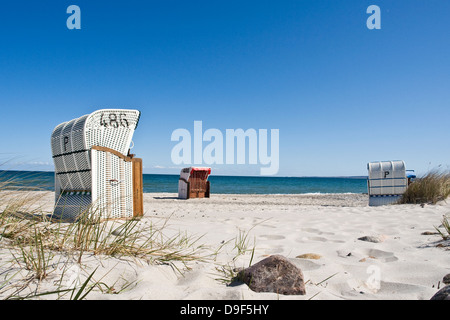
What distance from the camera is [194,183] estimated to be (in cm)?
1420

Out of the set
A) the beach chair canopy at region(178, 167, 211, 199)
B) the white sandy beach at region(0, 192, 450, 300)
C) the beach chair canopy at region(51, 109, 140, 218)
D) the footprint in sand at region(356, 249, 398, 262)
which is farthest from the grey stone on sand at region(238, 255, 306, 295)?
the beach chair canopy at region(178, 167, 211, 199)

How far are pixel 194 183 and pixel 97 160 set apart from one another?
940 centimetres

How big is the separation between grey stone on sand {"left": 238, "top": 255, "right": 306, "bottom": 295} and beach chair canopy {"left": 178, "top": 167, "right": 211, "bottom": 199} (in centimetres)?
1174

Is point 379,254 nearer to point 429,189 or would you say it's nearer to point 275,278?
point 275,278

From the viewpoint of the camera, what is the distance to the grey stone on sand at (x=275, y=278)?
1.91 m

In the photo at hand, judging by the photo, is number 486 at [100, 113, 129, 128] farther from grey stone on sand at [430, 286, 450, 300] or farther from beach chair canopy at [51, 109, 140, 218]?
grey stone on sand at [430, 286, 450, 300]

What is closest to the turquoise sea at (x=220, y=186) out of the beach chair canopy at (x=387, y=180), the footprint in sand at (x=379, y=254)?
the footprint in sand at (x=379, y=254)

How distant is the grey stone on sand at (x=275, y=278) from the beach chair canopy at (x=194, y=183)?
462 inches

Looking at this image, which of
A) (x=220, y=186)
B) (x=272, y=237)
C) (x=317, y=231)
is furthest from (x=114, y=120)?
(x=220, y=186)

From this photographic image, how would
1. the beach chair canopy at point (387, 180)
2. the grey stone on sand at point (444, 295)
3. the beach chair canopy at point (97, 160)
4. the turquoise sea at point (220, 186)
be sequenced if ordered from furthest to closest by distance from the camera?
the beach chair canopy at point (387, 180)
the beach chair canopy at point (97, 160)
the turquoise sea at point (220, 186)
the grey stone on sand at point (444, 295)

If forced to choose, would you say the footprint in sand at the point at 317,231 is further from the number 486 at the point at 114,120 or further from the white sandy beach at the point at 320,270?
the number 486 at the point at 114,120

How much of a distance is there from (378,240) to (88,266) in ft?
10.2

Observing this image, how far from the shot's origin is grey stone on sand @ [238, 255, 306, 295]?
1.91m
